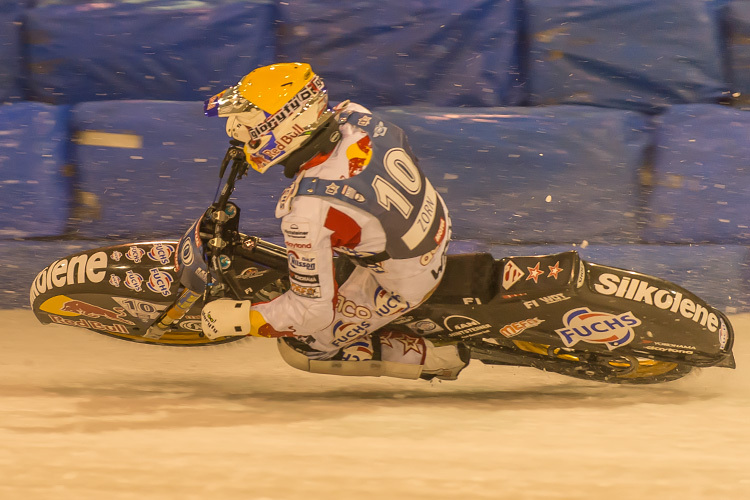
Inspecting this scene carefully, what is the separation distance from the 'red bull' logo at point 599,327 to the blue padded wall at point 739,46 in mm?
2011

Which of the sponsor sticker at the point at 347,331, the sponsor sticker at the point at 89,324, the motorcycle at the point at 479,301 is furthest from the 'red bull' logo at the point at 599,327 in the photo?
the sponsor sticker at the point at 89,324

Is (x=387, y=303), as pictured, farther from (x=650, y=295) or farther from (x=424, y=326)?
(x=650, y=295)

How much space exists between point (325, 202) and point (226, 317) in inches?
20.0

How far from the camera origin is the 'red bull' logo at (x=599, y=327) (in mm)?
2477

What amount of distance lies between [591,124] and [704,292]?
3.31ft

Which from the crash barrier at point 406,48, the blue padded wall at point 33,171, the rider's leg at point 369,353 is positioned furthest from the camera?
the crash barrier at point 406,48

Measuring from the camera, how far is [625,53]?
12.3 ft

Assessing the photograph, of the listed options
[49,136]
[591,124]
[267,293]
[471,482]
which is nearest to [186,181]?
[49,136]

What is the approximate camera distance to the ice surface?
6.33 ft

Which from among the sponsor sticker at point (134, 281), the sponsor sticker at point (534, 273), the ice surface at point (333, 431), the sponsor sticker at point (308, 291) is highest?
the sponsor sticker at point (534, 273)

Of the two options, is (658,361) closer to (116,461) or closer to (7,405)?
(116,461)

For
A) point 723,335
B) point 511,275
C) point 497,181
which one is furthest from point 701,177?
point 511,275

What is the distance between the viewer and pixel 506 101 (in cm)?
388

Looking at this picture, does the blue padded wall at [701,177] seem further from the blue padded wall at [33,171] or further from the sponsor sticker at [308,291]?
the blue padded wall at [33,171]
